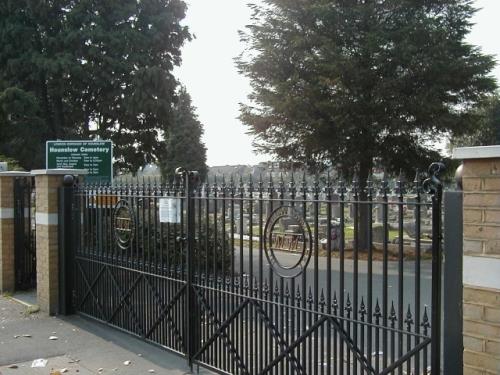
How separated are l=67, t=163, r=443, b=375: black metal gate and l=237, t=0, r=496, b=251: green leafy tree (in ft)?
30.5

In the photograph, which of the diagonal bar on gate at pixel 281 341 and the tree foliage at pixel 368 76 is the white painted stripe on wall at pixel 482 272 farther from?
the tree foliage at pixel 368 76

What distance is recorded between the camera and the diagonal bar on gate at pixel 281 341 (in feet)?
16.1

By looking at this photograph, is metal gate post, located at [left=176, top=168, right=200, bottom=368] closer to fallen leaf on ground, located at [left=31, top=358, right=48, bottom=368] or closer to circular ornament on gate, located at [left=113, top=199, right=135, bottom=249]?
circular ornament on gate, located at [left=113, top=199, right=135, bottom=249]

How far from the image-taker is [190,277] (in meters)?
6.09

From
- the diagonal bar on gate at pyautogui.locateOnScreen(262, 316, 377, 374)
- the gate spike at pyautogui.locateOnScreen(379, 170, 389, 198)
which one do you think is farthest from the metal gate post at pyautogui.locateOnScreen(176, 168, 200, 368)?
the gate spike at pyautogui.locateOnScreen(379, 170, 389, 198)

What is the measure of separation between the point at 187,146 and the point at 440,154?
41.5m

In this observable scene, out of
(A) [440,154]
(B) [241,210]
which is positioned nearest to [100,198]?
(B) [241,210]

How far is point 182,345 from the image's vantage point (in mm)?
6297

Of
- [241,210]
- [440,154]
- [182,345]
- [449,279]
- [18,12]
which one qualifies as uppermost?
[18,12]

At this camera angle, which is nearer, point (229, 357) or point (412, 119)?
point (229, 357)

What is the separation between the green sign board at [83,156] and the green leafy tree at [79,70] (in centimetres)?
917

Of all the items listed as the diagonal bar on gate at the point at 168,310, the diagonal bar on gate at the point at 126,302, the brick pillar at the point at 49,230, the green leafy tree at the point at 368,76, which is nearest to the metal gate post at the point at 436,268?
the diagonal bar on gate at the point at 168,310

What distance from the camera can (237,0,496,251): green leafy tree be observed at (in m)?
16.3

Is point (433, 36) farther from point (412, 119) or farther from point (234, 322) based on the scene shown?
point (234, 322)
